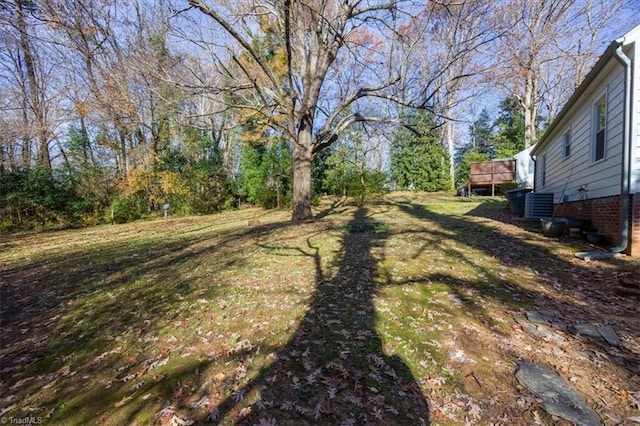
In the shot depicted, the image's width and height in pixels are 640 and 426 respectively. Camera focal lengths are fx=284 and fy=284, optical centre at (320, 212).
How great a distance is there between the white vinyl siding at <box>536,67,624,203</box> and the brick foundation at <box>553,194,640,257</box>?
0.58 ft

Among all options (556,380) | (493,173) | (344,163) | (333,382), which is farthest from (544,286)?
(344,163)

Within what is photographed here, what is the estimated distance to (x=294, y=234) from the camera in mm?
7488

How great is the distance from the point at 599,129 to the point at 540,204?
11.2 feet

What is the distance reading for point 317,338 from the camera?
9.15 ft

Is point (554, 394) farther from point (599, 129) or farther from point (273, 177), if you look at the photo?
point (273, 177)

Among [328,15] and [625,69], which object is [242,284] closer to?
[625,69]

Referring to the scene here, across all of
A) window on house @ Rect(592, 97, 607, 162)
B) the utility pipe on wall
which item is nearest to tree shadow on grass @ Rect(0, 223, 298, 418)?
the utility pipe on wall

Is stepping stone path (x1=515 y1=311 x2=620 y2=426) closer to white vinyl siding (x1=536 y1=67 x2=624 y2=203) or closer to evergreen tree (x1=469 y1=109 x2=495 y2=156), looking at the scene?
white vinyl siding (x1=536 y1=67 x2=624 y2=203)

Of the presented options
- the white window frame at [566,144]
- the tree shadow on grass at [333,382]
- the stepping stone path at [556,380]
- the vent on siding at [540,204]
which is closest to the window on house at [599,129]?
the white window frame at [566,144]

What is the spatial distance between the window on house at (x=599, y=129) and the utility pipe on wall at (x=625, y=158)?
1194mm

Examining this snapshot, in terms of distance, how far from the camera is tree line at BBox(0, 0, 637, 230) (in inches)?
329

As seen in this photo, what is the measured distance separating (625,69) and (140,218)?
18326mm

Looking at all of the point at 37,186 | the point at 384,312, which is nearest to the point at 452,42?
the point at 384,312

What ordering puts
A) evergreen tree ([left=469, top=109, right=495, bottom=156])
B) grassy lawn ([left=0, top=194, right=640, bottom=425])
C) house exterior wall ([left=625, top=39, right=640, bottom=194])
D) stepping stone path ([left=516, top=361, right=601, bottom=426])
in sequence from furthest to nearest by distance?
evergreen tree ([left=469, top=109, right=495, bottom=156]) < house exterior wall ([left=625, top=39, right=640, bottom=194]) < grassy lawn ([left=0, top=194, right=640, bottom=425]) < stepping stone path ([left=516, top=361, right=601, bottom=426])
